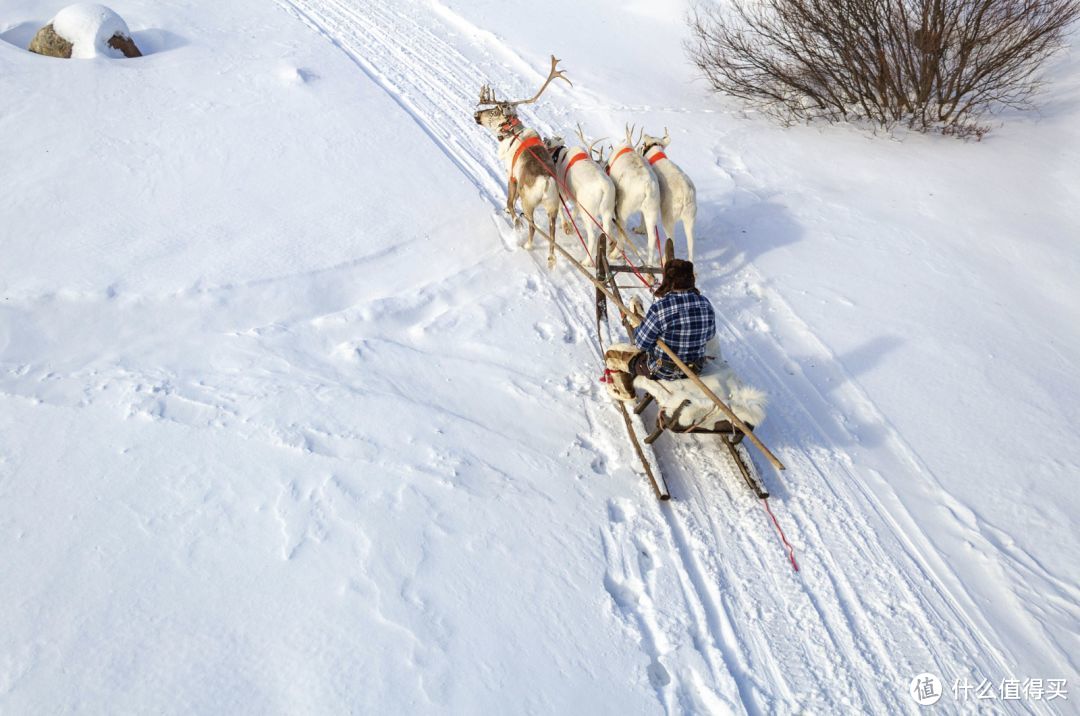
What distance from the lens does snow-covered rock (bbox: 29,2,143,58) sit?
876 cm

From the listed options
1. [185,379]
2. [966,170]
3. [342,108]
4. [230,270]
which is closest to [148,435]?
[185,379]

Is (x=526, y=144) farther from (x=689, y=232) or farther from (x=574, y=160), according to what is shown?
(x=689, y=232)

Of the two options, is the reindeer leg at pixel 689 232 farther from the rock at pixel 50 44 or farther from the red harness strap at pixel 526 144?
the rock at pixel 50 44

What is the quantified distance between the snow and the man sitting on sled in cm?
819

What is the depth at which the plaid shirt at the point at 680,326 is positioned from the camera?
430 cm

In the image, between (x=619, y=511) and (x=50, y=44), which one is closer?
(x=619, y=511)

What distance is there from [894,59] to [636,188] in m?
5.74

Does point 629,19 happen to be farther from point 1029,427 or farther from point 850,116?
point 1029,427

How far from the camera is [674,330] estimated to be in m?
4.32

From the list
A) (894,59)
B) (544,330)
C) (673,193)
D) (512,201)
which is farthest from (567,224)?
(894,59)

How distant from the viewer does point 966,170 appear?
8.62 m

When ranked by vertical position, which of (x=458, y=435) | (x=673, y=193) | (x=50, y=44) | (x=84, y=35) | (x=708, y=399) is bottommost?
(x=50, y=44)

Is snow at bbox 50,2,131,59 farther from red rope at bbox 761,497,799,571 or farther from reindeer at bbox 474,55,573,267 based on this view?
red rope at bbox 761,497,799,571

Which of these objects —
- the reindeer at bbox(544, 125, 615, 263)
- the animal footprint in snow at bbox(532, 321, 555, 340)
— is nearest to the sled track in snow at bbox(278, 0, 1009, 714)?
the animal footprint in snow at bbox(532, 321, 555, 340)
